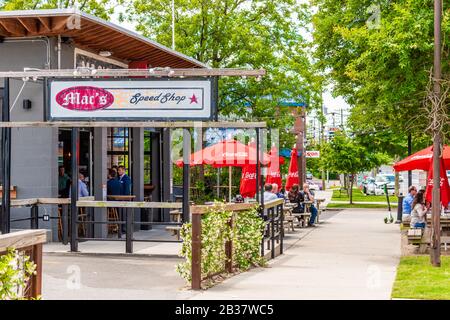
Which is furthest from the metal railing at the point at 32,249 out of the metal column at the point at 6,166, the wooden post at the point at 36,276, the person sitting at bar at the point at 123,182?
the person sitting at bar at the point at 123,182

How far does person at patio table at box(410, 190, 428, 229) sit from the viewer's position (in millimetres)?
18469

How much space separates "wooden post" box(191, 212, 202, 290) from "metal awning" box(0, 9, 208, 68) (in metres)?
6.25

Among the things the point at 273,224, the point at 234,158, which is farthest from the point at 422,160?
the point at 273,224

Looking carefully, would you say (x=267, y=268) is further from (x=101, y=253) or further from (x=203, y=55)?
(x=203, y=55)

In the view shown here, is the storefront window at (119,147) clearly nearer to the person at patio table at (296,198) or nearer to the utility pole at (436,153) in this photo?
the person at patio table at (296,198)

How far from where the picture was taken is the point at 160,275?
39.7 feet

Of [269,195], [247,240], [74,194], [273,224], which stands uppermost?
[74,194]

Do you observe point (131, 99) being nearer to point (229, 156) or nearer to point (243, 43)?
point (229, 156)

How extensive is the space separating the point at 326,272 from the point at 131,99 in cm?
457

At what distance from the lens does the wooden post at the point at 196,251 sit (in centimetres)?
1059

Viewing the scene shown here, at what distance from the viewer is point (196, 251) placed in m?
10.8

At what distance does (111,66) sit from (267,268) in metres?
8.26

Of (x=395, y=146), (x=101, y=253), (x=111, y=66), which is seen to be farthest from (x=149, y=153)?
(x=395, y=146)

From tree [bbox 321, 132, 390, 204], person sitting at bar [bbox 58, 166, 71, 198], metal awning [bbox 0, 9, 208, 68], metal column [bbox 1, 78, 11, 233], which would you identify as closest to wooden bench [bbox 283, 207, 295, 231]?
metal awning [bbox 0, 9, 208, 68]
